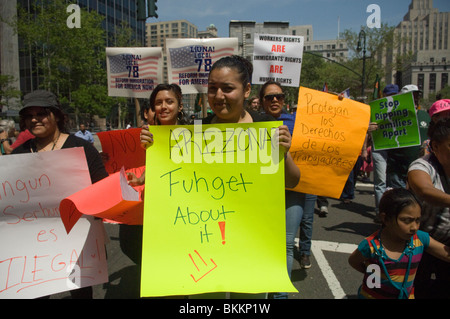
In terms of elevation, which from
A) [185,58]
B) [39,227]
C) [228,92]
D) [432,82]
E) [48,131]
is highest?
[432,82]

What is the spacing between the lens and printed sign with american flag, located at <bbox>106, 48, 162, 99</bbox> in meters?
4.73

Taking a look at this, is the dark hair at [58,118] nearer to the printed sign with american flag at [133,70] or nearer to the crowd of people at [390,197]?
the crowd of people at [390,197]

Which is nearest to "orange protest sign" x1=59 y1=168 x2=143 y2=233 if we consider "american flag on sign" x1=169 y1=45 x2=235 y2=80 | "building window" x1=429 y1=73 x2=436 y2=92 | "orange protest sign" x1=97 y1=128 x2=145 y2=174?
"orange protest sign" x1=97 y1=128 x2=145 y2=174

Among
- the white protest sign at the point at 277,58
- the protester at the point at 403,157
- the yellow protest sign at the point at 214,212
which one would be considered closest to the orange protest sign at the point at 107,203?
the yellow protest sign at the point at 214,212

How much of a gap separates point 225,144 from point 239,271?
2.11ft

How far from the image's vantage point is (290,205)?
8.72ft

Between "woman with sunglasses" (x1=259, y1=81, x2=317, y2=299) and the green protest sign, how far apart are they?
3.61 feet

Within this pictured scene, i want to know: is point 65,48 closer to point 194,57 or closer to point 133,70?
point 133,70

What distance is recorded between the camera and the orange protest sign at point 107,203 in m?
1.63

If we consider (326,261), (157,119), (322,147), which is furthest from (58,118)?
(326,261)

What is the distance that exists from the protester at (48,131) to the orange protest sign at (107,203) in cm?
37

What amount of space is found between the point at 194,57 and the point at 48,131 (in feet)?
9.39

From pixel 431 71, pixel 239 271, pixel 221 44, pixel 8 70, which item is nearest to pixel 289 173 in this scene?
pixel 239 271
